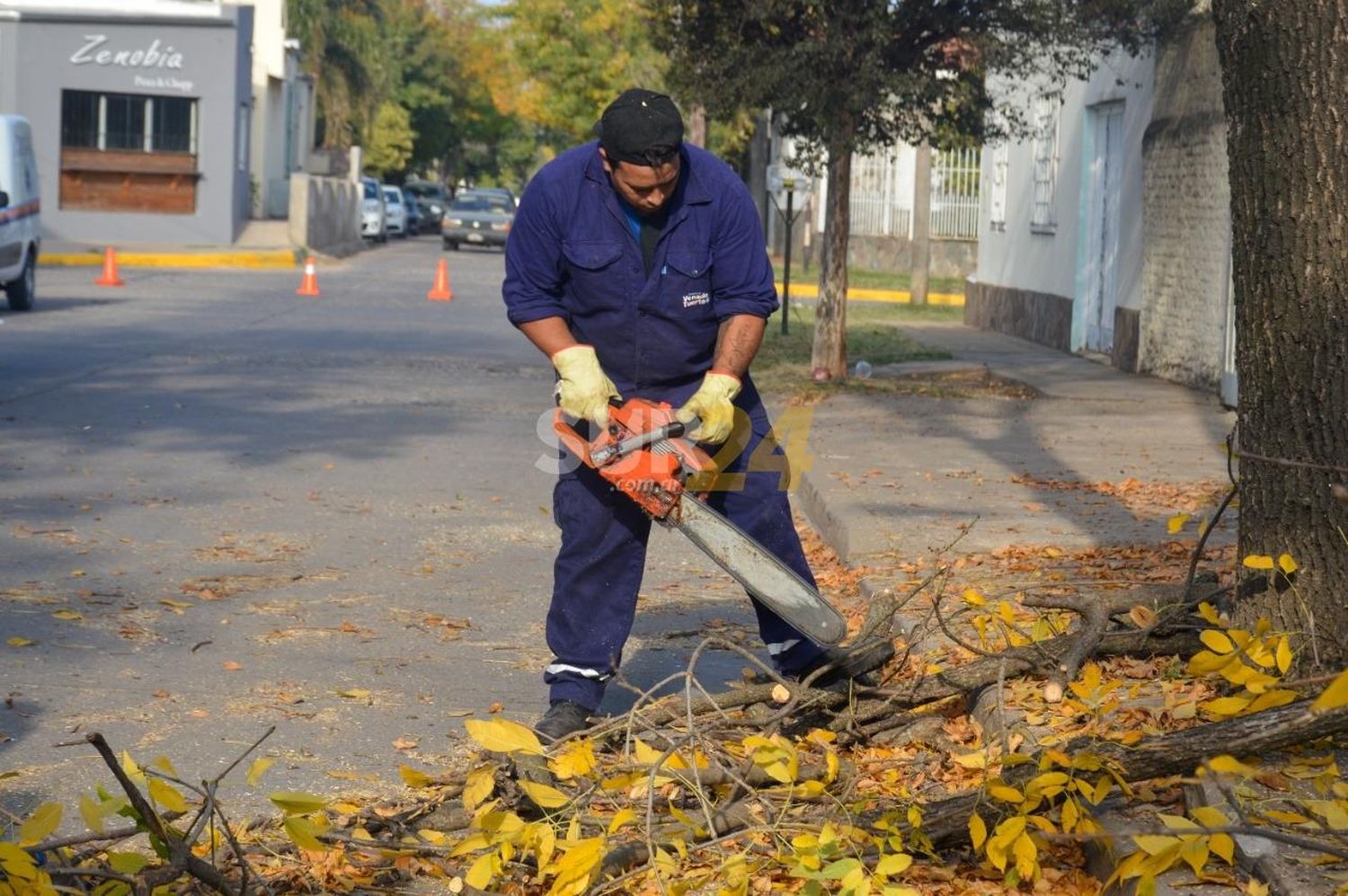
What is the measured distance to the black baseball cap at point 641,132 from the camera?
479 centimetres

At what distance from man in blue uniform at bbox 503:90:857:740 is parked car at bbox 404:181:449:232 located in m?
63.3

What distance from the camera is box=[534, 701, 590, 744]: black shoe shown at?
4.93 m

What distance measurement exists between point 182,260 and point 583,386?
30.7 metres

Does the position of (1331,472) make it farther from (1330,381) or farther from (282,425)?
(282,425)

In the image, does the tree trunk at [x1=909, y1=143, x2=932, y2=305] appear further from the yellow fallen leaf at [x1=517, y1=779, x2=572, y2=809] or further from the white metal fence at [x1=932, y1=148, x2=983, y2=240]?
the yellow fallen leaf at [x1=517, y1=779, x2=572, y2=809]

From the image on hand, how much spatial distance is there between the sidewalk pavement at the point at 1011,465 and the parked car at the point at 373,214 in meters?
38.3

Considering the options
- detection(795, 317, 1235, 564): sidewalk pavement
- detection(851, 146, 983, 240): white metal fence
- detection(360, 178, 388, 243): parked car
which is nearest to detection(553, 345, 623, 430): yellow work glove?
detection(795, 317, 1235, 564): sidewalk pavement

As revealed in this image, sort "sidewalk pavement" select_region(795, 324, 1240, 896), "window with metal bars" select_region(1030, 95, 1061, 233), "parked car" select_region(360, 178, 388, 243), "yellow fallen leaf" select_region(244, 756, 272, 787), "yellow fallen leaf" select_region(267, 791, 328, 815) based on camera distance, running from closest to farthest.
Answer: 1. "yellow fallen leaf" select_region(267, 791, 328, 815)
2. "yellow fallen leaf" select_region(244, 756, 272, 787)
3. "sidewalk pavement" select_region(795, 324, 1240, 896)
4. "window with metal bars" select_region(1030, 95, 1061, 233)
5. "parked car" select_region(360, 178, 388, 243)

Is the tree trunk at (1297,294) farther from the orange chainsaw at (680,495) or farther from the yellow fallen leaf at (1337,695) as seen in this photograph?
the yellow fallen leaf at (1337,695)

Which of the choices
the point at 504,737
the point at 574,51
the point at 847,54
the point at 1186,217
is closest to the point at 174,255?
the point at 574,51

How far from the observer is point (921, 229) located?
95.9 ft

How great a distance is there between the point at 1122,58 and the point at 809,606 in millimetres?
14474

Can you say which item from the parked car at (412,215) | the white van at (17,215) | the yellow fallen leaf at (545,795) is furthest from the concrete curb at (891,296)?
the parked car at (412,215)

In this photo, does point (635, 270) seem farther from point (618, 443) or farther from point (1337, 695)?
point (1337, 695)
